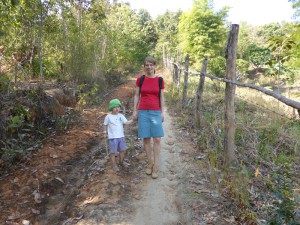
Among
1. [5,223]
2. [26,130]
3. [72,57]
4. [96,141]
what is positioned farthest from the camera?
[72,57]

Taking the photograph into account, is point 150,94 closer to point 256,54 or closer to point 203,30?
point 203,30

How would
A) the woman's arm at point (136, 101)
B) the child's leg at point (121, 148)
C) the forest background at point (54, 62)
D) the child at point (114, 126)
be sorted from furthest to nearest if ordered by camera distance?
1. the forest background at point (54, 62)
2. the child's leg at point (121, 148)
3. the child at point (114, 126)
4. the woman's arm at point (136, 101)

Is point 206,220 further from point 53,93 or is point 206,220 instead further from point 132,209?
point 53,93

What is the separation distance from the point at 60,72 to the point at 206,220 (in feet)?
24.3

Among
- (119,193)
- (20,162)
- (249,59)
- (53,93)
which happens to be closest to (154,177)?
(119,193)

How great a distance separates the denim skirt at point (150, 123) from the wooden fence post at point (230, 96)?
104cm

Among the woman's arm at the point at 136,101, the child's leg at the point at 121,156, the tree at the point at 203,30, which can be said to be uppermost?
the tree at the point at 203,30

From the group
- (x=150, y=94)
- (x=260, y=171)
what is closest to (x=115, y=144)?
(x=150, y=94)

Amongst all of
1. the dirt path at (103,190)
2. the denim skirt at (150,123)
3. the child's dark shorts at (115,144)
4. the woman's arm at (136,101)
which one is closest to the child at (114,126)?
the child's dark shorts at (115,144)

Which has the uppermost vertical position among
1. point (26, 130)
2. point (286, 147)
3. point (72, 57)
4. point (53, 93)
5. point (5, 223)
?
point (72, 57)

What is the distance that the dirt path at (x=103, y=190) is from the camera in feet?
10.1

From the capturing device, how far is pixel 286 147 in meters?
4.66

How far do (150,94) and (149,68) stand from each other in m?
0.41

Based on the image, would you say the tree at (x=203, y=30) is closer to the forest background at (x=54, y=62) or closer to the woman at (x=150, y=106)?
the forest background at (x=54, y=62)
